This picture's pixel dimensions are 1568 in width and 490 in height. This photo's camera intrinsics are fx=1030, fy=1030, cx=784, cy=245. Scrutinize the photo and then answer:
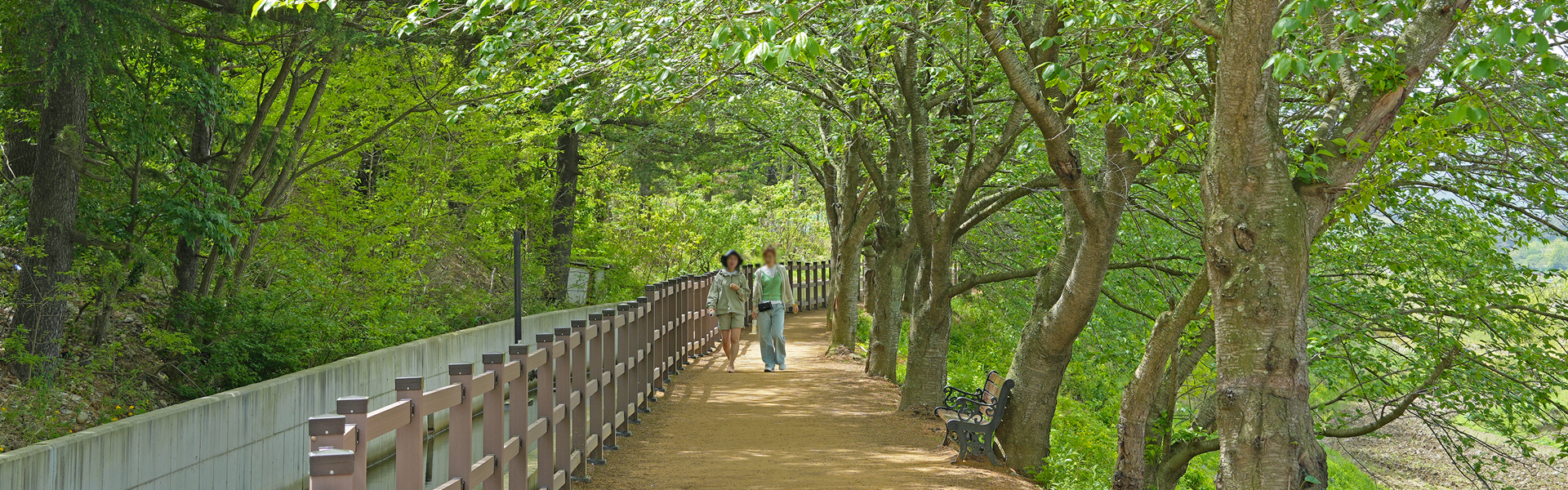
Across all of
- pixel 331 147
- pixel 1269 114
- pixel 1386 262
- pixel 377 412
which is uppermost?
pixel 331 147

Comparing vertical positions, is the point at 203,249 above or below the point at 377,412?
above

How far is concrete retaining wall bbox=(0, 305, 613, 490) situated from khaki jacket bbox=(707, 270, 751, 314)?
4.15 metres

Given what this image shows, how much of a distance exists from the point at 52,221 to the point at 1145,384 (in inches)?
322

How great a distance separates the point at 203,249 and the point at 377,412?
9019 millimetres

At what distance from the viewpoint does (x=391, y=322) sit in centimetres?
1093

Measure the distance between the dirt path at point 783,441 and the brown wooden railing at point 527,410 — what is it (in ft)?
1.10

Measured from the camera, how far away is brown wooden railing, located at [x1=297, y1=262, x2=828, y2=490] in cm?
313

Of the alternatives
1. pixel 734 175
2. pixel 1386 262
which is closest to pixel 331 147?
pixel 1386 262

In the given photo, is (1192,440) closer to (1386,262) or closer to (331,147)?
(1386,262)

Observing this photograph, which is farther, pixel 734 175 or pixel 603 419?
pixel 734 175

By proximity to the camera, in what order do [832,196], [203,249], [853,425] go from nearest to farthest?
1. [853,425]
2. [203,249]
3. [832,196]

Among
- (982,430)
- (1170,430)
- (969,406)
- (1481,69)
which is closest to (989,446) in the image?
(982,430)

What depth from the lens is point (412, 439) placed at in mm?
3672

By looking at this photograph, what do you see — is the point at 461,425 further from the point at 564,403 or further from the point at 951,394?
the point at 951,394
